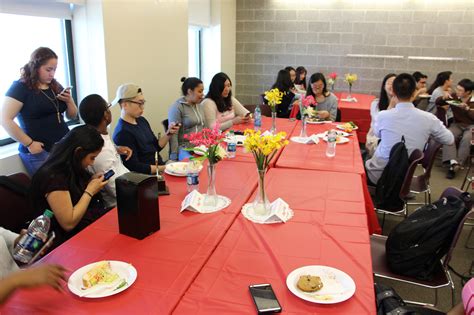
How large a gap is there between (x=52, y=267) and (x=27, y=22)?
2.61m

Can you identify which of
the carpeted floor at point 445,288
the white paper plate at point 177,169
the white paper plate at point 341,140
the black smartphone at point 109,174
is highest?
the black smartphone at point 109,174

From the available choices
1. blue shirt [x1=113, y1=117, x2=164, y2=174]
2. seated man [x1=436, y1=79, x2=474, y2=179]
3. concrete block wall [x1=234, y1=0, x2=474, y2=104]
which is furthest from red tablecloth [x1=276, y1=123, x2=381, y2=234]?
concrete block wall [x1=234, y1=0, x2=474, y2=104]

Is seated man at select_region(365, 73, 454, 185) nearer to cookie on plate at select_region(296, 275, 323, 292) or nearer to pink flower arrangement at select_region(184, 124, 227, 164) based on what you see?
pink flower arrangement at select_region(184, 124, 227, 164)

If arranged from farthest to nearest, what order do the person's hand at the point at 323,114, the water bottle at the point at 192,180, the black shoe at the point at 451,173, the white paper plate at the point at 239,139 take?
the black shoe at the point at 451,173
the person's hand at the point at 323,114
the white paper plate at the point at 239,139
the water bottle at the point at 192,180

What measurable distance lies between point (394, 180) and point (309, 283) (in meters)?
1.67

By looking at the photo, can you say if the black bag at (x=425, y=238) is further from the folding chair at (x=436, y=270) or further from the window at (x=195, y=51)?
the window at (x=195, y=51)

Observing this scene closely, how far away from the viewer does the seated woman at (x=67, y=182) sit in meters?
1.85

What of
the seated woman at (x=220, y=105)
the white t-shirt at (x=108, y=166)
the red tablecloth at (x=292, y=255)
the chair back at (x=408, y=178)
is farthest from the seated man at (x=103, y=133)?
the chair back at (x=408, y=178)

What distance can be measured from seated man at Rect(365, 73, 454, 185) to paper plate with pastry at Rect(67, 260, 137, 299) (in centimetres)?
241

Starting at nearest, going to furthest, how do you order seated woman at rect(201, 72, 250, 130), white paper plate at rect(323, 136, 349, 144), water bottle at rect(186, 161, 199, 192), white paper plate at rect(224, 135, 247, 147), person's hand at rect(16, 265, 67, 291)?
person's hand at rect(16, 265, 67, 291), water bottle at rect(186, 161, 199, 192), white paper plate at rect(224, 135, 247, 147), white paper plate at rect(323, 136, 349, 144), seated woman at rect(201, 72, 250, 130)

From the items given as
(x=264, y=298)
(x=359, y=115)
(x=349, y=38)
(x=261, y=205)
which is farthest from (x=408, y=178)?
(x=349, y=38)

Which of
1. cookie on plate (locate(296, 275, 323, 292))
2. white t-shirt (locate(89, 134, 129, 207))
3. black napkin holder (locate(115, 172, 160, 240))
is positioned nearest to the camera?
cookie on plate (locate(296, 275, 323, 292))

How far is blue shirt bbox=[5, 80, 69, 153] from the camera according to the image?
273cm

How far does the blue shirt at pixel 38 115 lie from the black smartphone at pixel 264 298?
2218 millimetres
